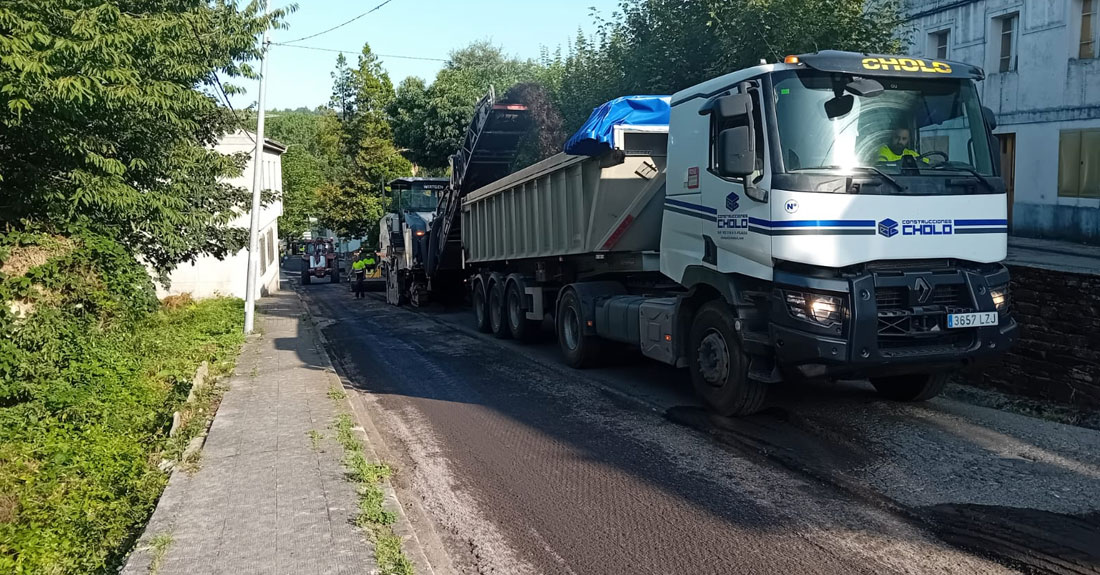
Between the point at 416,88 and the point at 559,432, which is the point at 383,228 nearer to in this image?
the point at 416,88

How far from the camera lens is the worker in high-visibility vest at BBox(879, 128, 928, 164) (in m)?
7.02

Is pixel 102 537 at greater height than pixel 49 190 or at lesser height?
lesser

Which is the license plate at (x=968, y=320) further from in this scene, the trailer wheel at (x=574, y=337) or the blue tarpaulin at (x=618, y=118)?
the trailer wheel at (x=574, y=337)

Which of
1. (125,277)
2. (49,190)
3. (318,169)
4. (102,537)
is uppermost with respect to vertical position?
(318,169)

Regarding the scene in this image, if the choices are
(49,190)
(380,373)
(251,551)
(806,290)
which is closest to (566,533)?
(251,551)

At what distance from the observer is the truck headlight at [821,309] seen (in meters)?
6.69

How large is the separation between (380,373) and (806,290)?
684 centimetres

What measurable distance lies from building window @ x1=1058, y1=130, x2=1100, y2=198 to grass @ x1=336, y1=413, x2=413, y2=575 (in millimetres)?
17454

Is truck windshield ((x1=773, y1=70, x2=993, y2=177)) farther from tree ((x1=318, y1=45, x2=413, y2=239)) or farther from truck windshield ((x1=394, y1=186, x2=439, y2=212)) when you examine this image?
tree ((x1=318, y1=45, x2=413, y2=239))

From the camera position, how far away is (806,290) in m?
6.76

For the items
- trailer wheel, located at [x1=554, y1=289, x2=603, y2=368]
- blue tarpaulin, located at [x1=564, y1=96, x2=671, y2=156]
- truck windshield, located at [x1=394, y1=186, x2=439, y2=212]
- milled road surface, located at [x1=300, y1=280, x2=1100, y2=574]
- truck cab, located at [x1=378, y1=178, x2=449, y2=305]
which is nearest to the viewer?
milled road surface, located at [x1=300, y1=280, x2=1100, y2=574]

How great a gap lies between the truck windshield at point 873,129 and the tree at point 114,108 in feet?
22.3

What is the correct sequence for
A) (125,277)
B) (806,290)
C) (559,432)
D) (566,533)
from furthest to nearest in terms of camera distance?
(125,277) → (559,432) → (806,290) → (566,533)

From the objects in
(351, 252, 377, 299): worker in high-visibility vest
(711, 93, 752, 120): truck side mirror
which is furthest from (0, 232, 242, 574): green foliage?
(351, 252, 377, 299): worker in high-visibility vest
